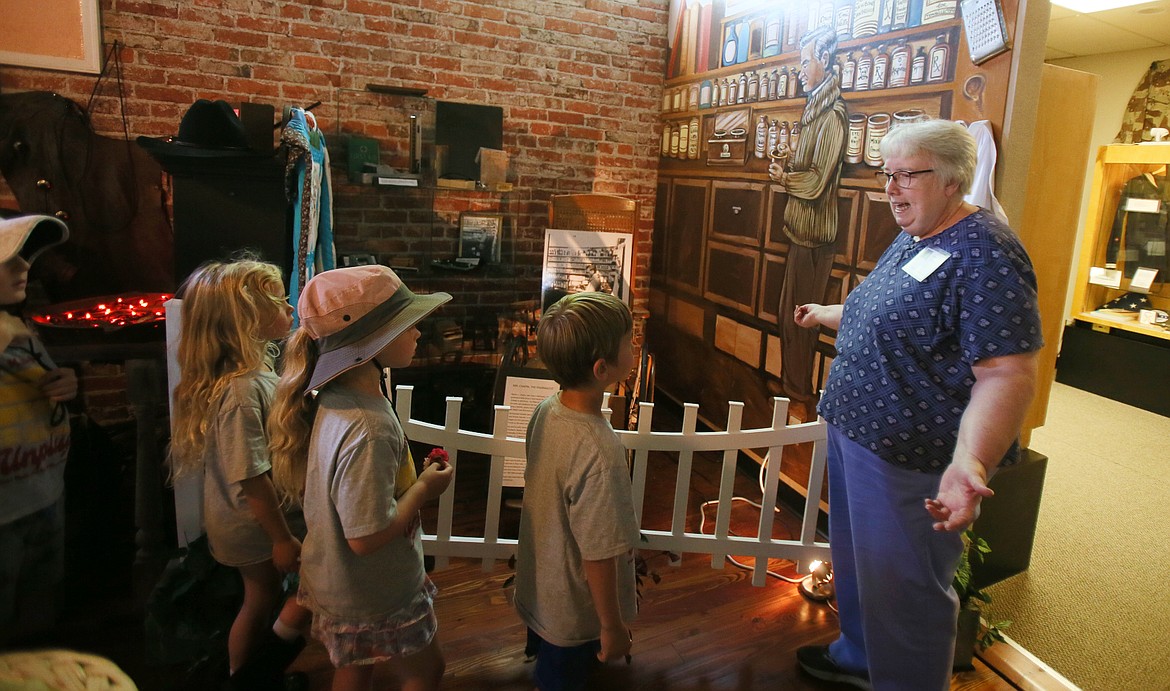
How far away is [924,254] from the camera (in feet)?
5.30

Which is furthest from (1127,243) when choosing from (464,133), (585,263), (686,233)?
(464,133)

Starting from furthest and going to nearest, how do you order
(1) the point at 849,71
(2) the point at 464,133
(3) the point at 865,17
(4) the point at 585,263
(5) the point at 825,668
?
1. (2) the point at 464,133
2. (4) the point at 585,263
3. (1) the point at 849,71
4. (3) the point at 865,17
5. (5) the point at 825,668

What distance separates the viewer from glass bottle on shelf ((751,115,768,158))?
3600mm

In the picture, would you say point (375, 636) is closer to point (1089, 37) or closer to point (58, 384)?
point (58, 384)

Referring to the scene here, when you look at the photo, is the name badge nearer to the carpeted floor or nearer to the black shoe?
the black shoe

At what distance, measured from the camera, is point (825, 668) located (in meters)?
2.14

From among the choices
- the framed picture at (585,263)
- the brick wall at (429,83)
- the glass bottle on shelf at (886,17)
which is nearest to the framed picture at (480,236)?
the brick wall at (429,83)

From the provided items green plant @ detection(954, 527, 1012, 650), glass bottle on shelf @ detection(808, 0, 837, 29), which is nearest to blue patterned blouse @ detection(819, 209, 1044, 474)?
green plant @ detection(954, 527, 1012, 650)

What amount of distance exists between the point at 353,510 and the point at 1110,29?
256 inches

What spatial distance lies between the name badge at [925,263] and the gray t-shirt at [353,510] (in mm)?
1221

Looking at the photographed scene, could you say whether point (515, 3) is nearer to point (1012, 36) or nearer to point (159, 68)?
point (159, 68)

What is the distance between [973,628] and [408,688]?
1.74 m

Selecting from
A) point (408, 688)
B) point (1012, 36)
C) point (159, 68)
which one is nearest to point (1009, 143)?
point (1012, 36)

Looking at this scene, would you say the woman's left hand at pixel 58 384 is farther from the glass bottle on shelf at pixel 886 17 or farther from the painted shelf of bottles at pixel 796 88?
the glass bottle on shelf at pixel 886 17
